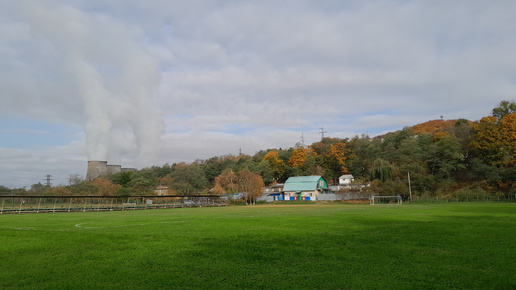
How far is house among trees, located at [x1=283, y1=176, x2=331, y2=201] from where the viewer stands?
276 feet

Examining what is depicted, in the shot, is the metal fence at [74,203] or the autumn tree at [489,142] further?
the autumn tree at [489,142]

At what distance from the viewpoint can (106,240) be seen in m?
11.8

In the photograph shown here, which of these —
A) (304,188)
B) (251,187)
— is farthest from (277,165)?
(251,187)

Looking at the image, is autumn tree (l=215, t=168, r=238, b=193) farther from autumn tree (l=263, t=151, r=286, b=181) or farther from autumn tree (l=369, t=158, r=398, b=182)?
autumn tree (l=369, t=158, r=398, b=182)

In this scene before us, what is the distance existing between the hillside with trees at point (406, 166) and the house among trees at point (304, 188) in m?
9.76

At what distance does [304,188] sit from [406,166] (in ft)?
83.4

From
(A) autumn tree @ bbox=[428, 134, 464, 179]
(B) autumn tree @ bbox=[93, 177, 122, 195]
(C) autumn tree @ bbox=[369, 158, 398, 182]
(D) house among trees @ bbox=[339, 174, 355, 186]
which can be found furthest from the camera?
(D) house among trees @ bbox=[339, 174, 355, 186]

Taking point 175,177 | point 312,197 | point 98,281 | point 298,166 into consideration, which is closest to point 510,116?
point 312,197

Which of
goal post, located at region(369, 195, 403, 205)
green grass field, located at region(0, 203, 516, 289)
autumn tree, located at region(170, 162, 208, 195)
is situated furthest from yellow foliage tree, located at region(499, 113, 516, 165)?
autumn tree, located at region(170, 162, 208, 195)

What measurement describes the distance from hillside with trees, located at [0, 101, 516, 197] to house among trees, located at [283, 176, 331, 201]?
976 cm

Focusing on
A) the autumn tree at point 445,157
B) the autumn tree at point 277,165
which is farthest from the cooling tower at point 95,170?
the autumn tree at point 445,157

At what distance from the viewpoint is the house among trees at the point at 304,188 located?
84.1 metres

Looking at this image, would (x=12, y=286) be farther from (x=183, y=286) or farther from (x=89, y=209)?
(x=89, y=209)

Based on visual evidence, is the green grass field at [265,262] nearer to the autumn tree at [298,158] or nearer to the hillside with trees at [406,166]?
the hillside with trees at [406,166]
